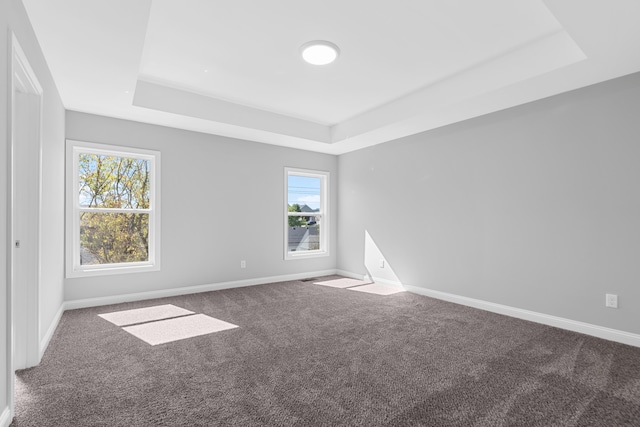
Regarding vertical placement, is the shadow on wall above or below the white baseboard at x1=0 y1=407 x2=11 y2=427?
above

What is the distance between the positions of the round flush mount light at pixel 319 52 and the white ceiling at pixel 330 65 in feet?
0.24

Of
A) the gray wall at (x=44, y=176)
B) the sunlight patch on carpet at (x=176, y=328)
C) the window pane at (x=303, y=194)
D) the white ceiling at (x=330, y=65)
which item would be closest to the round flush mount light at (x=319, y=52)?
the white ceiling at (x=330, y=65)

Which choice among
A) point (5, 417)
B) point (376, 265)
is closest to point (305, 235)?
point (376, 265)

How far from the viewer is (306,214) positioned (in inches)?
231

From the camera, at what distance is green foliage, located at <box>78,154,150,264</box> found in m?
4.02

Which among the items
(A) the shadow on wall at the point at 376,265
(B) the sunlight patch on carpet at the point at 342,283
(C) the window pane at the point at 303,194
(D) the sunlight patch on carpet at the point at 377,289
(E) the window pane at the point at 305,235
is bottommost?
(D) the sunlight patch on carpet at the point at 377,289

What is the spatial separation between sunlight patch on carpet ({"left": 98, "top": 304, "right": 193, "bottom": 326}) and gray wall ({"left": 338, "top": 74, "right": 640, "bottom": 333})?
10.1 feet

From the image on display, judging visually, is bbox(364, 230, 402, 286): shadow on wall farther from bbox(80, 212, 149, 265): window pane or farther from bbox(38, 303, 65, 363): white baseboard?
bbox(38, 303, 65, 363): white baseboard

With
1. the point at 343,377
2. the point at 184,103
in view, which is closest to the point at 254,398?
the point at 343,377

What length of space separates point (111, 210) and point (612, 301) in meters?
5.30

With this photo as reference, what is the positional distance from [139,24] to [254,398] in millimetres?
2516

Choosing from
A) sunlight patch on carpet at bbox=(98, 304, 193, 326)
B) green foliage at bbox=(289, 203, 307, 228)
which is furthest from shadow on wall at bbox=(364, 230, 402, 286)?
sunlight patch on carpet at bbox=(98, 304, 193, 326)

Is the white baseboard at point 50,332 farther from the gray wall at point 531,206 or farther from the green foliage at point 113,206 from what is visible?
the gray wall at point 531,206

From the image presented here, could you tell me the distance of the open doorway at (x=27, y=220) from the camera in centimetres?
229
